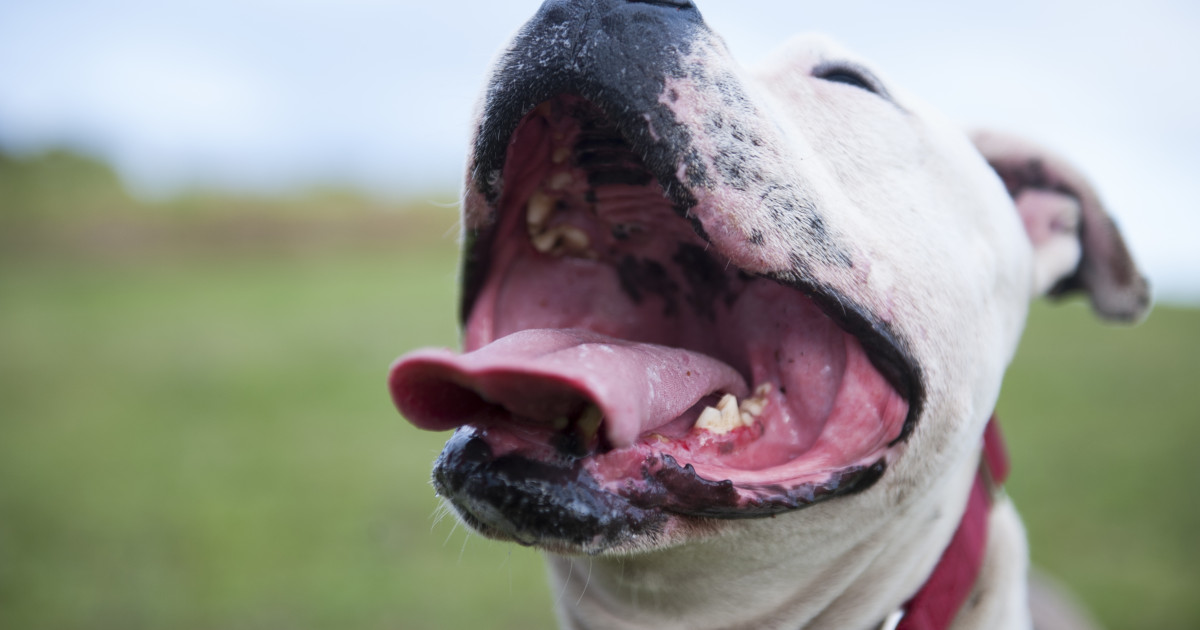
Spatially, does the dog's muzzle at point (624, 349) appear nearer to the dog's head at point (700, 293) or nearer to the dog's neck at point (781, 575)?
the dog's head at point (700, 293)

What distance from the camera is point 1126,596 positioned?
16.5 ft

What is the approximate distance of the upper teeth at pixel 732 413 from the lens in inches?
65.9

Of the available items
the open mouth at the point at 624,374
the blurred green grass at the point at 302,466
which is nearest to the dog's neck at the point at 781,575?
the open mouth at the point at 624,374

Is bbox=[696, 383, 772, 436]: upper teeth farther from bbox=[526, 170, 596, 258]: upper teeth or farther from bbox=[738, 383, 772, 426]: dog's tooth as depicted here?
bbox=[526, 170, 596, 258]: upper teeth

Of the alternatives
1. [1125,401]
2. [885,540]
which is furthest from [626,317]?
[1125,401]

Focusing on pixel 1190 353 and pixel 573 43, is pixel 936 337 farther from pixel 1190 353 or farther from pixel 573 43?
pixel 1190 353

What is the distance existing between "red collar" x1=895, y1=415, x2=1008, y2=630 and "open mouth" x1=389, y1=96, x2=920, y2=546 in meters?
0.46

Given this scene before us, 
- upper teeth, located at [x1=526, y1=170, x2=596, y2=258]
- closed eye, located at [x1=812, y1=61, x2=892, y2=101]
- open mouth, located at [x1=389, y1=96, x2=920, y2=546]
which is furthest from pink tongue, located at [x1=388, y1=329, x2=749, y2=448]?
closed eye, located at [x1=812, y1=61, x2=892, y2=101]

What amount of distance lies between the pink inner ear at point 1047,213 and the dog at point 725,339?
25 cm

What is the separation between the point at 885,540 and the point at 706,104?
1030 millimetres

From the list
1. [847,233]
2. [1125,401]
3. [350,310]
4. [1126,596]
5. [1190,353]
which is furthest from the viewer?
[350,310]

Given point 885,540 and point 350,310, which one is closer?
point 885,540

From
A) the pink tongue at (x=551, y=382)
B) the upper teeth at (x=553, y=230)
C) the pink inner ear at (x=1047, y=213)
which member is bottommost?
the pink inner ear at (x=1047, y=213)

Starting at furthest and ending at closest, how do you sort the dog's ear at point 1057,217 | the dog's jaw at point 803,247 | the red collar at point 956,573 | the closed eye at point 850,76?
the dog's ear at point 1057,217, the closed eye at point 850,76, the red collar at point 956,573, the dog's jaw at point 803,247
